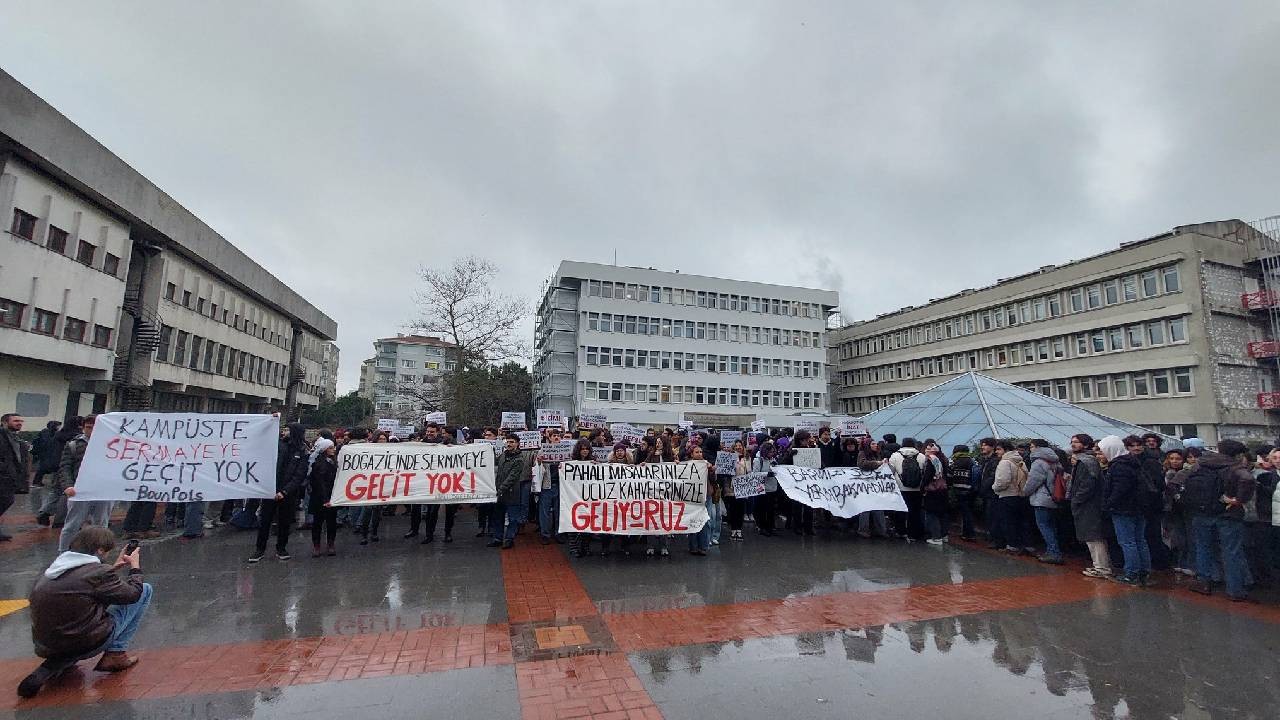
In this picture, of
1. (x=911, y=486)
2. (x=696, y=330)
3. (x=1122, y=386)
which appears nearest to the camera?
(x=911, y=486)

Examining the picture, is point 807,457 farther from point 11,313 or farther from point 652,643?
point 11,313

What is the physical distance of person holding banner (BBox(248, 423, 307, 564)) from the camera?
8.34 m

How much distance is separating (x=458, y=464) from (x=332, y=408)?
81.9 metres

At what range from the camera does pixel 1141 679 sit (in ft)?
15.4

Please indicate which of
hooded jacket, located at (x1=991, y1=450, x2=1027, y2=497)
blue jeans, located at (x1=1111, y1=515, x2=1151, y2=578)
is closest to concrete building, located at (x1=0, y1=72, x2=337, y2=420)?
hooded jacket, located at (x1=991, y1=450, x2=1027, y2=497)

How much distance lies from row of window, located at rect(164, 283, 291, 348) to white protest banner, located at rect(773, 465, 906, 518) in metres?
37.5

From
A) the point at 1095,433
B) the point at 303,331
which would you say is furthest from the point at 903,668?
the point at 303,331

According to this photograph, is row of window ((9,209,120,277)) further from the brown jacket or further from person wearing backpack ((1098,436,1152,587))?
person wearing backpack ((1098,436,1152,587))

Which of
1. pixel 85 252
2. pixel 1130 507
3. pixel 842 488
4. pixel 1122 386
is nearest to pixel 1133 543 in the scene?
pixel 1130 507

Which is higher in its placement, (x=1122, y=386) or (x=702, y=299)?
(x=702, y=299)

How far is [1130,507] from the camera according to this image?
7559 mm

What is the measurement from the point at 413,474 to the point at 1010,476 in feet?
31.9

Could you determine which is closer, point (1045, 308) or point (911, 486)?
point (911, 486)

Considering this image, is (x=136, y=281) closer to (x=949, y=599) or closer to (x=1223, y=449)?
(x=949, y=599)
